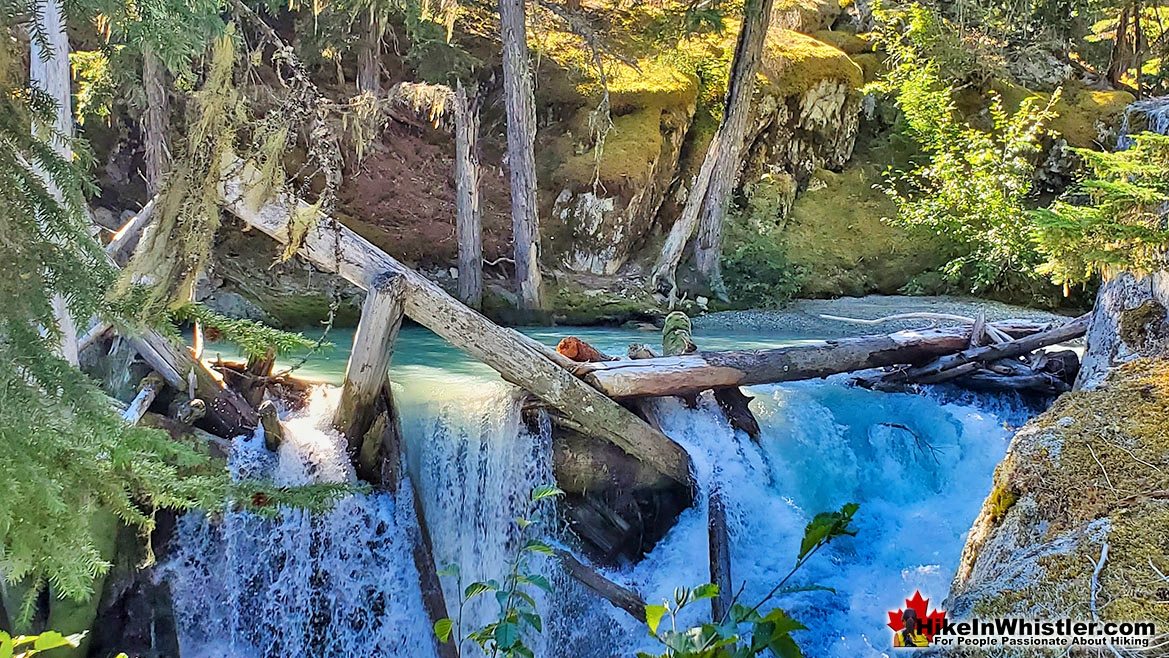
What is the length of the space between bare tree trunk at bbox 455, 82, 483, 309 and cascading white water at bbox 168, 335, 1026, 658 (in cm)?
561

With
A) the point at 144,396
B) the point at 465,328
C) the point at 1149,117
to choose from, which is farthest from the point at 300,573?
the point at 1149,117

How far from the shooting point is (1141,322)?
11.7 feet

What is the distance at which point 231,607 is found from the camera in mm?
6070

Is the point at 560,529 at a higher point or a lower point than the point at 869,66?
lower

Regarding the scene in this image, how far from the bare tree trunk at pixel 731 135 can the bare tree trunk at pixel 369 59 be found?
257 inches

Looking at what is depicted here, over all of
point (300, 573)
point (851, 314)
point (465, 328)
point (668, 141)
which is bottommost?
point (300, 573)

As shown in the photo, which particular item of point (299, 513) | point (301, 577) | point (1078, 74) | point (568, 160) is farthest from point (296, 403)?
point (1078, 74)

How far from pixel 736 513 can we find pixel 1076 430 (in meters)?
4.60

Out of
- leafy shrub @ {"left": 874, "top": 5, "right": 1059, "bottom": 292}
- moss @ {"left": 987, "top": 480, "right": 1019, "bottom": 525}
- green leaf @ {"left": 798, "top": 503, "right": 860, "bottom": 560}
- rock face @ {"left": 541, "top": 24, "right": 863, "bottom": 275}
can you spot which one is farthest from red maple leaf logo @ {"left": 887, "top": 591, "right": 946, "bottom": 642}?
leafy shrub @ {"left": 874, "top": 5, "right": 1059, "bottom": 292}

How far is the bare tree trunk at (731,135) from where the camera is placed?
14.2 metres

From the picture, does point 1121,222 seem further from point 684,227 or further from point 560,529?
point 684,227

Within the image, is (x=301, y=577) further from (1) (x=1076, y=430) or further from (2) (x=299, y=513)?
(1) (x=1076, y=430)

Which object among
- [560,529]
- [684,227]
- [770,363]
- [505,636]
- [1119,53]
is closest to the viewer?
[505,636]

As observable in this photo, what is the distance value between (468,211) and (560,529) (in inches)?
314
